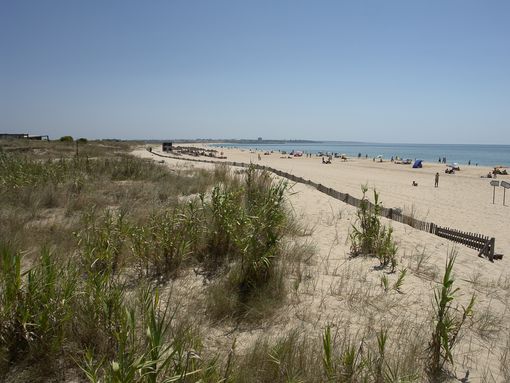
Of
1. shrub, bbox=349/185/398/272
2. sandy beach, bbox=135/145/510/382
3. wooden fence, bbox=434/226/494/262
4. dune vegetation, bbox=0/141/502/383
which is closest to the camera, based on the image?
dune vegetation, bbox=0/141/502/383

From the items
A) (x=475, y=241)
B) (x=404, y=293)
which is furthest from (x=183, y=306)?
(x=475, y=241)

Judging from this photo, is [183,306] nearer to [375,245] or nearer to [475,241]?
[375,245]

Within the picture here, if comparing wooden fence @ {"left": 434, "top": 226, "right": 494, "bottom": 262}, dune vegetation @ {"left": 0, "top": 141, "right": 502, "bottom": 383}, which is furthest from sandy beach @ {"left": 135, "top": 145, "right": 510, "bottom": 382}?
wooden fence @ {"left": 434, "top": 226, "right": 494, "bottom": 262}

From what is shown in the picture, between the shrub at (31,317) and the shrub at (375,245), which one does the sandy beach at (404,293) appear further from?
the shrub at (31,317)

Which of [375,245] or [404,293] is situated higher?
[375,245]

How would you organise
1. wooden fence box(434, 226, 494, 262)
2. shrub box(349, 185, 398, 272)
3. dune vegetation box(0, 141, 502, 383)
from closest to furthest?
dune vegetation box(0, 141, 502, 383)
shrub box(349, 185, 398, 272)
wooden fence box(434, 226, 494, 262)

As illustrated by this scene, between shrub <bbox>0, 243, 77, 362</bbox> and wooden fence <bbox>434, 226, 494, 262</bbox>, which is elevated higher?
shrub <bbox>0, 243, 77, 362</bbox>

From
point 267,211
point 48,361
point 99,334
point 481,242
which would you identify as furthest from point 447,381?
point 481,242

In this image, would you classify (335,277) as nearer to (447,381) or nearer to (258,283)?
(258,283)

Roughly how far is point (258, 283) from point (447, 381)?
1765 millimetres

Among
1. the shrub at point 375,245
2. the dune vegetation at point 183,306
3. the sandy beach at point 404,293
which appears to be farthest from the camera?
Answer: the shrub at point 375,245

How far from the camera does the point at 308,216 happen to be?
7.55 metres

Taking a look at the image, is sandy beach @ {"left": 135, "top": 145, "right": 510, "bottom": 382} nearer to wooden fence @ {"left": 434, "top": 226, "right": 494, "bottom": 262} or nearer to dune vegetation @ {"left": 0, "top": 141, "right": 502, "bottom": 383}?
dune vegetation @ {"left": 0, "top": 141, "right": 502, "bottom": 383}

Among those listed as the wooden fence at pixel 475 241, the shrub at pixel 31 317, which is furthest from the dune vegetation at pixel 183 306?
the wooden fence at pixel 475 241
